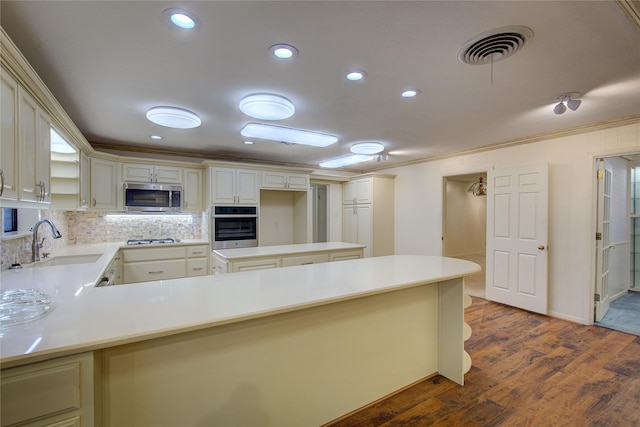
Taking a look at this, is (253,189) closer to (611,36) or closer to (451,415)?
(451,415)

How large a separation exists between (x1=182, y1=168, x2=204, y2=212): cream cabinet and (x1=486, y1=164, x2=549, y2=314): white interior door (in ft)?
15.0

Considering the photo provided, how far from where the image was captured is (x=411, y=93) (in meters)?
2.44

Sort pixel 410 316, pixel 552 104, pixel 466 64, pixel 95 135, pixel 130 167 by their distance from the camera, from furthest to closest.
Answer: pixel 130 167 < pixel 95 135 < pixel 552 104 < pixel 410 316 < pixel 466 64

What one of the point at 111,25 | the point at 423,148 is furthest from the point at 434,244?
the point at 111,25

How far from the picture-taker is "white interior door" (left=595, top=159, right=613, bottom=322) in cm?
336

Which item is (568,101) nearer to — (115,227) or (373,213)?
(373,213)

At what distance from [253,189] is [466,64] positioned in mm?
3593

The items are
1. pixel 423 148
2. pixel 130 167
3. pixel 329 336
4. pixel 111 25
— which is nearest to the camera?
pixel 111 25

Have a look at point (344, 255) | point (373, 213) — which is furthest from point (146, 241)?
point (373, 213)

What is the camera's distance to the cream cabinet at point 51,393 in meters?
0.91

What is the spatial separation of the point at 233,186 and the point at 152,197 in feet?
3.91

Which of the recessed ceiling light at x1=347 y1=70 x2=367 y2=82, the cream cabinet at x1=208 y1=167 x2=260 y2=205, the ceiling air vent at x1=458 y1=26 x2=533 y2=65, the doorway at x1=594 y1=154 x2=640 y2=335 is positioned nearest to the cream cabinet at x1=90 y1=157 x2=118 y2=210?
the cream cabinet at x1=208 y1=167 x2=260 y2=205

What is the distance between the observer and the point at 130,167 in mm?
4188

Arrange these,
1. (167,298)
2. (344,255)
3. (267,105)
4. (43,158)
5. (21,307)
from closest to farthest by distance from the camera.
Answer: (21,307) → (167,298) → (43,158) → (267,105) → (344,255)
